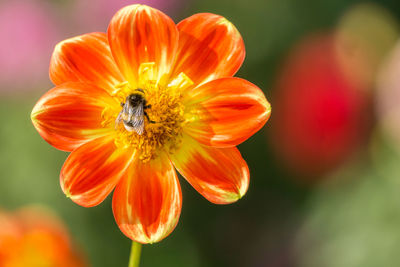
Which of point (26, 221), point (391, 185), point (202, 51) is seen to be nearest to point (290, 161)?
point (391, 185)

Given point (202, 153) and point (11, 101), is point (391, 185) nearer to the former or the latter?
point (202, 153)

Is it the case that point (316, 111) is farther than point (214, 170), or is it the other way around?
point (316, 111)

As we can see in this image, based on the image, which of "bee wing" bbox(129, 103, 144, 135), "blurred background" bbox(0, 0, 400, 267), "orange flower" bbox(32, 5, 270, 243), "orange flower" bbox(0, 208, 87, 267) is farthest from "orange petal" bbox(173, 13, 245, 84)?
"blurred background" bbox(0, 0, 400, 267)

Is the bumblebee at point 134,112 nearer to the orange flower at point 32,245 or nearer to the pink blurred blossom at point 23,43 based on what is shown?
the orange flower at point 32,245

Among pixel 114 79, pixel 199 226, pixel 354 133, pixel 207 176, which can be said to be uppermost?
pixel 114 79

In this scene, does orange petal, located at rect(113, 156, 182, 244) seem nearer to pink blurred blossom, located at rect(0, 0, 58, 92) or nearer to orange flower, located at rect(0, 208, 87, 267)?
orange flower, located at rect(0, 208, 87, 267)

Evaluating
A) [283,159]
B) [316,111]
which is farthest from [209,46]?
[283,159]

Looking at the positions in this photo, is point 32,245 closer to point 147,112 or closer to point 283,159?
point 147,112

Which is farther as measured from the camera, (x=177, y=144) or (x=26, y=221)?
(x=26, y=221)
